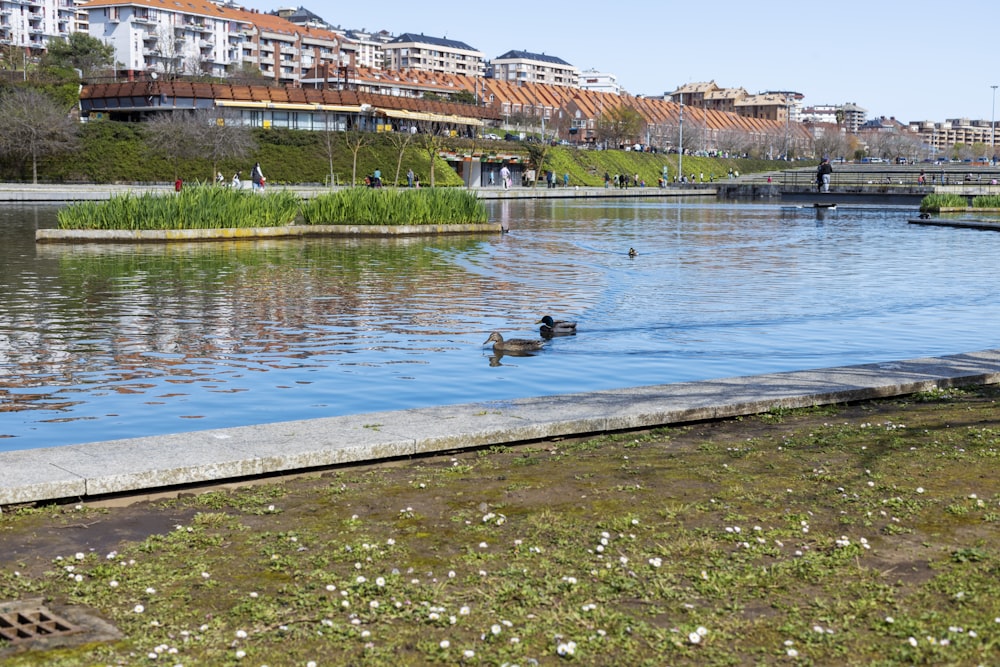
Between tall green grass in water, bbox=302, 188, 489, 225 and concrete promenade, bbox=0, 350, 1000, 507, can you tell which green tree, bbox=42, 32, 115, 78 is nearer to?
tall green grass in water, bbox=302, 188, 489, 225

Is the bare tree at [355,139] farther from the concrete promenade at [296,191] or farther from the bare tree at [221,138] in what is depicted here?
the concrete promenade at [296,191]

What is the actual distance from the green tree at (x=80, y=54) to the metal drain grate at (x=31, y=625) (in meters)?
117

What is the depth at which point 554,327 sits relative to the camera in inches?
594

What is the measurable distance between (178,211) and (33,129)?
4609 cm

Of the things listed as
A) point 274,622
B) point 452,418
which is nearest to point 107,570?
point 274,622

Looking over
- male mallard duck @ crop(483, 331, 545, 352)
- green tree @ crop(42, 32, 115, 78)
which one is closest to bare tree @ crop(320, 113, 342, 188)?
green tree @ crop(42, 32, 115, 78)

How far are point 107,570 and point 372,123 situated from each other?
319ft

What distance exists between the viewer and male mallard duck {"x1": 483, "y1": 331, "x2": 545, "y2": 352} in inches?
540

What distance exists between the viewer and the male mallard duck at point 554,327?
49.0 ft

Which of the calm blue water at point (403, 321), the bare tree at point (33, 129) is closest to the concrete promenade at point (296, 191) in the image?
the bare tree at point (33, 129)

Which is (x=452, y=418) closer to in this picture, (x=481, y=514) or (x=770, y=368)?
(x=481, y=514)

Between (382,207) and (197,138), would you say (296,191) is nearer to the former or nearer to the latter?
(197,138)

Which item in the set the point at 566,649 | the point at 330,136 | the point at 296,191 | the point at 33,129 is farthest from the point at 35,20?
the point at 566,649

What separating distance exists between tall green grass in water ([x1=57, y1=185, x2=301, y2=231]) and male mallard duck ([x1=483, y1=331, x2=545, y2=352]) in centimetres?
1843
